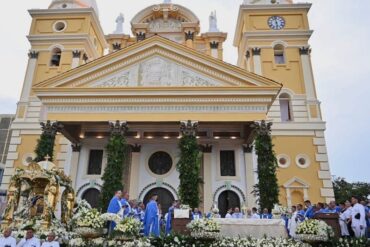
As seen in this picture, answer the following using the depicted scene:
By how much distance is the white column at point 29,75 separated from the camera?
2434 centimetres

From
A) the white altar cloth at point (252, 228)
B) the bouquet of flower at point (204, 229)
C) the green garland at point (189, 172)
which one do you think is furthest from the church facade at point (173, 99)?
the bouquet of flower at point (204, 229)

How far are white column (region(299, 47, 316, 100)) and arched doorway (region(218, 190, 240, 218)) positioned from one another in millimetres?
9003

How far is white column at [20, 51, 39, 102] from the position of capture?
2434 cm

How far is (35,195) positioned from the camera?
13.6 metres

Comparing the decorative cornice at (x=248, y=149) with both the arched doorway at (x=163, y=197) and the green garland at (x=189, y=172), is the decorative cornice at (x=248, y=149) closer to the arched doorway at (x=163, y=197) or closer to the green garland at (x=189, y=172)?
the green garland at (x=189, y=172)

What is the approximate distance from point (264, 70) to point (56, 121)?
15.1 meters

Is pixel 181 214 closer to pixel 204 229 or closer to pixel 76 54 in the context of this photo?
pixel 204 229

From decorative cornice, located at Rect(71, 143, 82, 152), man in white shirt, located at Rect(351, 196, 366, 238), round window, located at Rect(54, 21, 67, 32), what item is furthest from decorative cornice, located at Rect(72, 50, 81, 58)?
man in white shirt, located at Rect(351, 196, 366, 238)

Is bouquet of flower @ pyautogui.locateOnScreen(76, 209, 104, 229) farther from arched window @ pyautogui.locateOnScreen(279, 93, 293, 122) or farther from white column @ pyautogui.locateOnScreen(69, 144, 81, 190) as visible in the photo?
arched window @ pyautogui.locateOnScreen(279, 93, 293, 122)

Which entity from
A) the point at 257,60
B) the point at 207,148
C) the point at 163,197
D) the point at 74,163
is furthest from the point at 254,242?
the point at 257,60

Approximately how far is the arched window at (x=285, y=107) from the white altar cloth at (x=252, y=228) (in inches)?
523

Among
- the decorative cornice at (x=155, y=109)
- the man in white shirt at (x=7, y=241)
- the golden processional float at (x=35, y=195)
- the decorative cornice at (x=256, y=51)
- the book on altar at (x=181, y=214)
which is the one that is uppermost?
the decorative cornice at (x=256, y=51)

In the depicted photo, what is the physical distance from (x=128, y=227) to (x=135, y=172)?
Result: 12.4 metres

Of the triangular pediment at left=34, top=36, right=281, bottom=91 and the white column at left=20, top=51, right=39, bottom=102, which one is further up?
the white column at left=20, top=51, right=39, bottom=102
